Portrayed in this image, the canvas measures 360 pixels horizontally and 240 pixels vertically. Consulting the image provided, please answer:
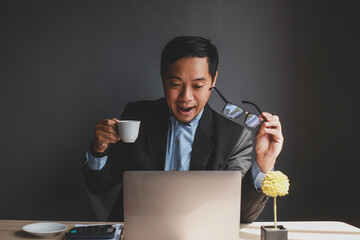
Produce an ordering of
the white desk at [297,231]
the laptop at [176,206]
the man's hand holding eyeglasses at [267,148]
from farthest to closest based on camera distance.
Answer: the man's hand holding eyeglasses at [267,148] < the white desk at [297,231] < the laptop at [176,206]

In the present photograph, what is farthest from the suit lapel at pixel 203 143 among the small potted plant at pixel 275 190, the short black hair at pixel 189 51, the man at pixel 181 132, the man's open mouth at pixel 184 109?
the small potted plant at pixel 275 190

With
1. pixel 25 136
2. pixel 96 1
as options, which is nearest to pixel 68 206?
pixel 25 136

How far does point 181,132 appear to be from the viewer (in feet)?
7.16

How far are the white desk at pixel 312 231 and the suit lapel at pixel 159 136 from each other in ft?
2.26

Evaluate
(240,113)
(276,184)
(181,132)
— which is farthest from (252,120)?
(181,132)

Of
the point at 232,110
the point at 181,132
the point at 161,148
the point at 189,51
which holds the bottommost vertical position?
the point at 161,148

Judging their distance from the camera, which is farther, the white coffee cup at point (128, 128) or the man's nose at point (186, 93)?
the man's nose at point (186, 93)

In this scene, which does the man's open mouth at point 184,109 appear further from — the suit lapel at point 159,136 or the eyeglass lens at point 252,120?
the eyeglass lens at point 252,120

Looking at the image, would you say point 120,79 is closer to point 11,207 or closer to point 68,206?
point 68,206

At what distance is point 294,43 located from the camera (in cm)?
223

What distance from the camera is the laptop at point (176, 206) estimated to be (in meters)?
1.18

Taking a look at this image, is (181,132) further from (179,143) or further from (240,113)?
(240,113)

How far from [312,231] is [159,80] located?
50.4 inches

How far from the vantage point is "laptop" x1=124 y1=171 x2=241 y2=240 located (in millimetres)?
1180
